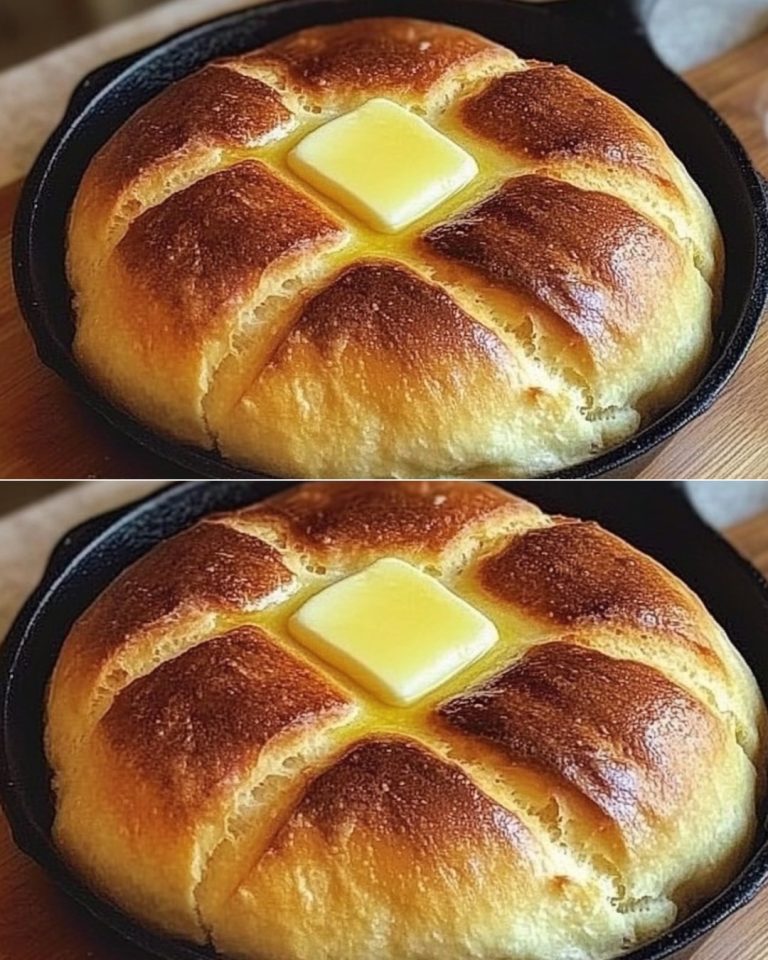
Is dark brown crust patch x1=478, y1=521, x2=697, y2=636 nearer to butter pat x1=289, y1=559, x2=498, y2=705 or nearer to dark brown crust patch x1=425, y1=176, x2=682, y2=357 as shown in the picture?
butter pat x1=289, y1=559, x2=498, y2=705

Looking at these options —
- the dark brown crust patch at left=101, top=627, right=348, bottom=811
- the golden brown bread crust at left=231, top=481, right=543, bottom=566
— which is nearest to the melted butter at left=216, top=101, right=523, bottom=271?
the golden brown bread crust at left=231, top=481, right=543, bottom=566

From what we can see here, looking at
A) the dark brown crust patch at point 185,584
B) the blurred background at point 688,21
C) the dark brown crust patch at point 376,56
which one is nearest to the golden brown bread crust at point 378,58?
the dark brown crust patch at point 376,56

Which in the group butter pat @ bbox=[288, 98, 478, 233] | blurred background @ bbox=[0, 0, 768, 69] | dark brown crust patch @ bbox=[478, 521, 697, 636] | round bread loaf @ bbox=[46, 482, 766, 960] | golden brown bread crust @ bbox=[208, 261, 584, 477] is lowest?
round bread loaf @ bbox=[46, 482, 766, 960]

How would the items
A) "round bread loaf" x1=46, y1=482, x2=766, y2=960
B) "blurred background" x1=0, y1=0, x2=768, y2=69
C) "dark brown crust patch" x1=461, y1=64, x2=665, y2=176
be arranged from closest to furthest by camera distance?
"round bread loaf" x1=46, y1=482, x2=766, y2=960 < "dark brown crust patch" x1=461, y1=64, x2=665, y2=176 < "blurred background" x1=0, y1=0, x2=768, y2=69

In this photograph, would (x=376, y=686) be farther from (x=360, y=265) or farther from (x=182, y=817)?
(x=360, y=265)

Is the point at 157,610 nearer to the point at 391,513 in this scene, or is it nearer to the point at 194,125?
the point at 391,513

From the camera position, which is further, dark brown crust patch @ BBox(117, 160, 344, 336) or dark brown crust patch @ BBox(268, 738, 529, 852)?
dark brown crust patch @ BBox(117, 160, 344, 336)

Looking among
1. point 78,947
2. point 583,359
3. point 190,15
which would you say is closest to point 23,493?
point 190,15
